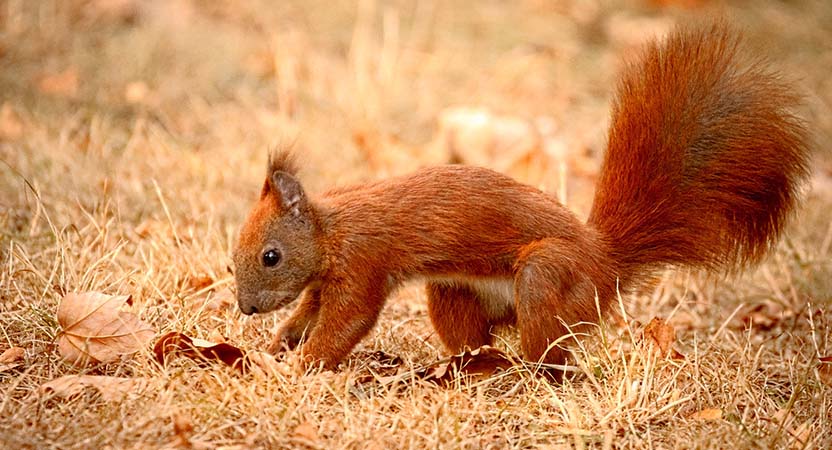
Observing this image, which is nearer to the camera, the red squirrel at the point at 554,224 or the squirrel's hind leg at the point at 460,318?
the red squirrel at the point at 554,224

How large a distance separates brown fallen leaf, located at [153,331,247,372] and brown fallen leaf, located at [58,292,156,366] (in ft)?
0.22

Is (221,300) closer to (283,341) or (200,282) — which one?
(200,282)

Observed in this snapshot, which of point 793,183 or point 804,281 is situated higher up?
point 793,183

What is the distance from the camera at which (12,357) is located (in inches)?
114

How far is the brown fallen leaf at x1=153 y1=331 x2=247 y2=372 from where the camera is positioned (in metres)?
2.84

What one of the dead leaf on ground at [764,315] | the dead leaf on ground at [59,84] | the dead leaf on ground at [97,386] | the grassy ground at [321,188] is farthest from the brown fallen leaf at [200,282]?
the dead leaf on ground at [59,84]

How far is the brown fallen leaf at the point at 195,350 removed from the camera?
2840 mm

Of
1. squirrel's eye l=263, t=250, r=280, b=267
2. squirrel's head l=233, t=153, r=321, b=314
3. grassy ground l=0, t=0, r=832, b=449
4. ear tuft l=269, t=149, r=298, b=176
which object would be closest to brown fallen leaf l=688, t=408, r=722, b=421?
A: grassy ground l=0, t=0, r=832, b=449

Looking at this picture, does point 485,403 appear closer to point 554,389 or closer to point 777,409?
point 554,389

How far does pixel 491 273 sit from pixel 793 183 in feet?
3.45

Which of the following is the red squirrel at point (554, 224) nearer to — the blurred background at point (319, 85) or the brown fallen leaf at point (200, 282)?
the blurred background at point (319, 85)

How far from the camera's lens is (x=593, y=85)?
25.2 ft

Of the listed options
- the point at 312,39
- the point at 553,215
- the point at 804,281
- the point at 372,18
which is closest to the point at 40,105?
the point at 312,39

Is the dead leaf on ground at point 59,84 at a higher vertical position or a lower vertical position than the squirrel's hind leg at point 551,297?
lower
